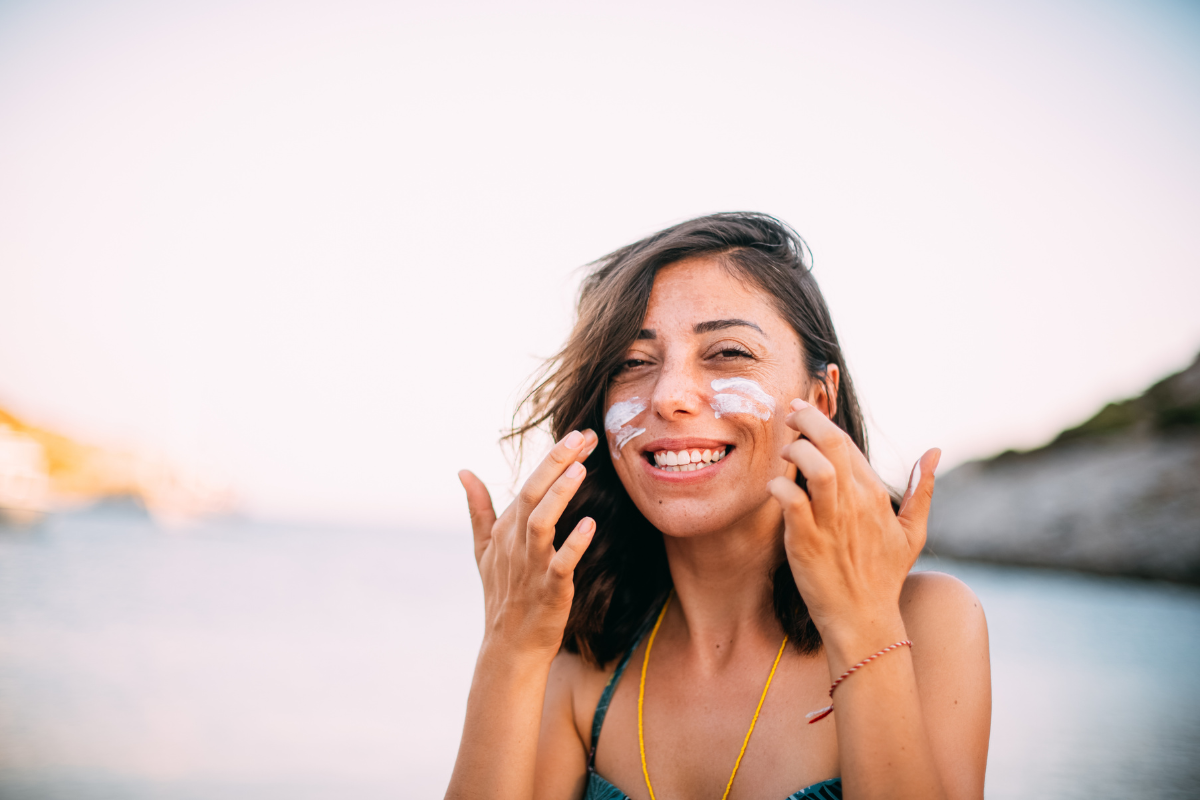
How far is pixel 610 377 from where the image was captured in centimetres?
251

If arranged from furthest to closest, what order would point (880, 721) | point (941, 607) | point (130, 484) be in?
point (130, 484) < point (941, 607) < point (880, 721)

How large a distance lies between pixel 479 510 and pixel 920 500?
4.53 feet

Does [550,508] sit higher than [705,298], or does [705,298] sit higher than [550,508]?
[705,298]

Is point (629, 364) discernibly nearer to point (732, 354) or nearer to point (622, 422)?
point (622, 422)

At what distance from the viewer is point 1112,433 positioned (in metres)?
19.2

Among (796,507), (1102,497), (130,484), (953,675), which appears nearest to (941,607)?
(953,675)

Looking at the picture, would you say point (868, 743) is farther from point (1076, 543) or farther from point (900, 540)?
point (1076, 543)

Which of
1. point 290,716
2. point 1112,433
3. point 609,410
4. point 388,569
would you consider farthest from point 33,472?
point 1112,433

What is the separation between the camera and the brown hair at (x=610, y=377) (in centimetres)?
244

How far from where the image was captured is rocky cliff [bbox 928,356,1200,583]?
1392cm

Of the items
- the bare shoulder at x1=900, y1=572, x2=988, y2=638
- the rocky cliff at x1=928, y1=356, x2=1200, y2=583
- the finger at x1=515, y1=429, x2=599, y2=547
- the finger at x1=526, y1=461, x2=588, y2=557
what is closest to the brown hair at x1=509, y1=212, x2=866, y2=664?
the bare shoulder at x1=900, y1=572, x2=988, y2=638

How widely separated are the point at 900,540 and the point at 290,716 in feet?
20.1

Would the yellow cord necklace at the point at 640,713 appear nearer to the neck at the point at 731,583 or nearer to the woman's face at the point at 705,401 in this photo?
the neck at the point at 731,583

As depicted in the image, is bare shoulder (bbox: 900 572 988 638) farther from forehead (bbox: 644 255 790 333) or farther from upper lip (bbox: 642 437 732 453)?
forehead (bbox: 644 255 790 333)
